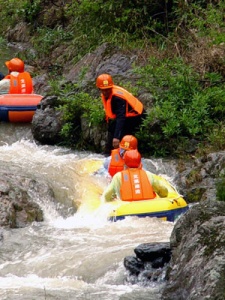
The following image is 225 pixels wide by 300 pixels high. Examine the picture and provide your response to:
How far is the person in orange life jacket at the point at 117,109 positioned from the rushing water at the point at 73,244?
460 millimetres

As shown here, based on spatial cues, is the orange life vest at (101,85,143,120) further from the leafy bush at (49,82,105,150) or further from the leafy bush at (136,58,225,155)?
the leafy bush at (49,82,105,150)

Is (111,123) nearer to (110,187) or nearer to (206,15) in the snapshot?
(110,187)

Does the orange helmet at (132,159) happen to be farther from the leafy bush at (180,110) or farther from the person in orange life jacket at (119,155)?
the leafy bush at (180,110)

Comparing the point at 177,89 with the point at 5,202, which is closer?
the point at 5,202

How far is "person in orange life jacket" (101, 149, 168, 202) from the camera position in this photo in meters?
8.36

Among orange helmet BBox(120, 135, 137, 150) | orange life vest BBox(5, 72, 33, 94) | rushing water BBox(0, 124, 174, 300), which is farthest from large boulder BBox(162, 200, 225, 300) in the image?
orange life vest BBox(5, 72, 33, 94)

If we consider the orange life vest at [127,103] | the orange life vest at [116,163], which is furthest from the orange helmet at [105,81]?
the orange life vest at [116,163]

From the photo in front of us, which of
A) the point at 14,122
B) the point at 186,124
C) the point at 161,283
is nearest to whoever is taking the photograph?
the point at 161,283

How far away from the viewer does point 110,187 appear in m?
8.49

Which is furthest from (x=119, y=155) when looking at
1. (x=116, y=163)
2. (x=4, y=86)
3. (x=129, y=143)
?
(x=4, y=86)

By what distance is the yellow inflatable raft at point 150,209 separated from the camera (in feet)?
26.4

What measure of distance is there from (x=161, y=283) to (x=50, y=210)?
289 cm

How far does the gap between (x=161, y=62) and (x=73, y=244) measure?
5.51 m

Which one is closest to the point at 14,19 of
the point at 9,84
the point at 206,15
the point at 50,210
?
the point at 9,84
